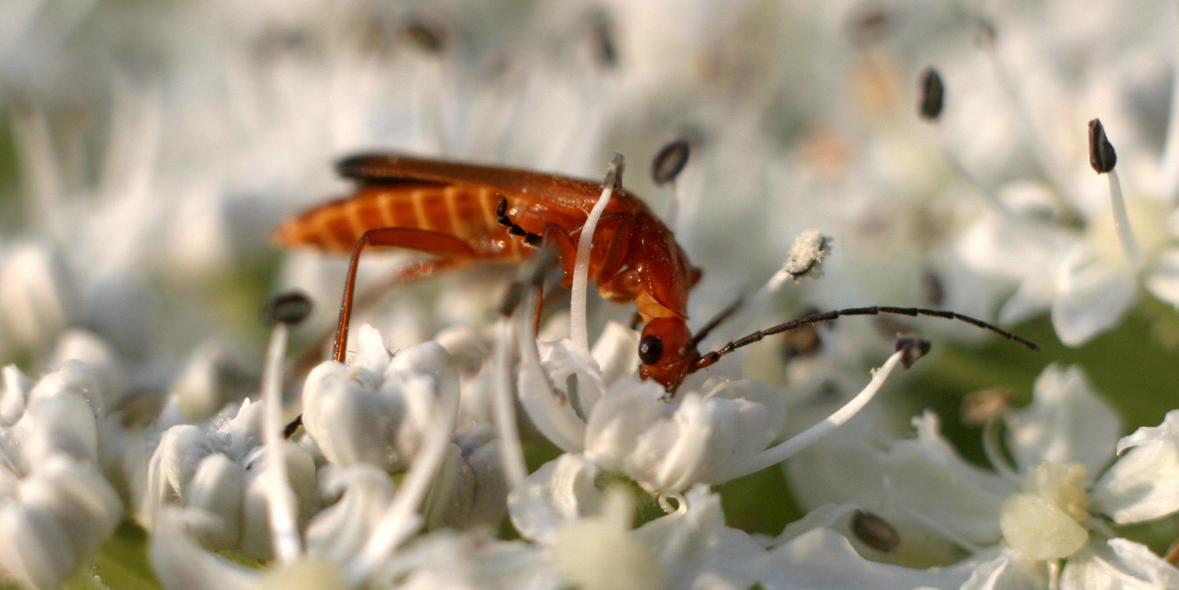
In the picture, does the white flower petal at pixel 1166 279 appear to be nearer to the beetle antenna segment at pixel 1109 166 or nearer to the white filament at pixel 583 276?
the beetle antenna segment at pixel 1109 166

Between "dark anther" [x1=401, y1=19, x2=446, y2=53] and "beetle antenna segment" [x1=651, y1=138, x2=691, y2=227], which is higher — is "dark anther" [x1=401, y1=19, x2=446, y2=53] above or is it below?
above

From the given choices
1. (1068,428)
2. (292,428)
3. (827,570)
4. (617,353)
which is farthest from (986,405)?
(292,428)

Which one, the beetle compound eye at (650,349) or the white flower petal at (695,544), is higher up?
the beetle compound eye at (650,349)

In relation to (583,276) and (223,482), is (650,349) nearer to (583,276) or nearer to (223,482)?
(583,276)

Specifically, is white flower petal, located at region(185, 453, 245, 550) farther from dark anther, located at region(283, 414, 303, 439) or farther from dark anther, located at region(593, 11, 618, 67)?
dark anther, located at region(593, 11, 618, 67)

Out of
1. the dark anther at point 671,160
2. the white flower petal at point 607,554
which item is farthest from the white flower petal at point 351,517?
the dark anther at point 671,160

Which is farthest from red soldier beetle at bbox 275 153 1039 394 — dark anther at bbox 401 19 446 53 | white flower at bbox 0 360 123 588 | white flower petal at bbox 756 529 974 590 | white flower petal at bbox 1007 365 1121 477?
dark anther at bbox 401 19 446 53

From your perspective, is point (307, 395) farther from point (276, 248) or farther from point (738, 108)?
point (738, 108)
